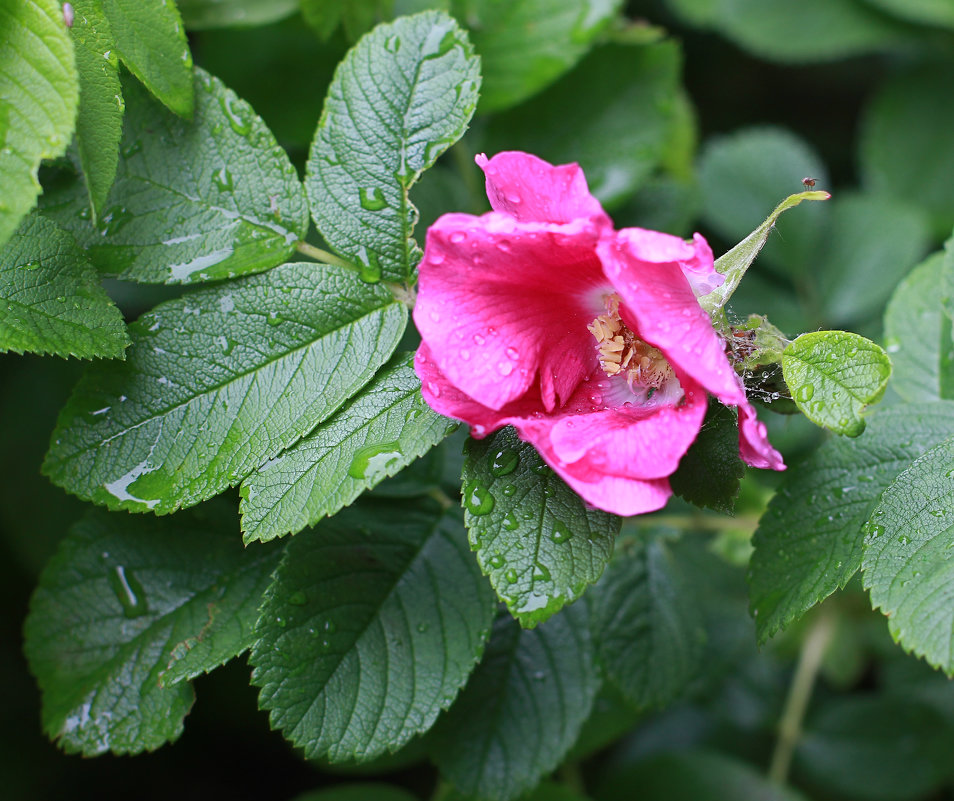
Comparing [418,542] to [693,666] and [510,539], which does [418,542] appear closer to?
[510,539]

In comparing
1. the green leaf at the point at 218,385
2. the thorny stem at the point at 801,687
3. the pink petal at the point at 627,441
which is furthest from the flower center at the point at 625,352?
the thorny stem at the point at 801,687

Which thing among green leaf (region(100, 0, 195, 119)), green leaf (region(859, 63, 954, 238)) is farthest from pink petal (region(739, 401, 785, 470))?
green leaf (region(859, 63, 954, 238))

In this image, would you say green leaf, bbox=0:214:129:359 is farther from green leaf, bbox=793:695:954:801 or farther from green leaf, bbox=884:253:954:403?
green leaf, bbox=793:695:954:801

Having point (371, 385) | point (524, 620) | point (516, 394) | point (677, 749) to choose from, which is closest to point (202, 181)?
point (371, 385)

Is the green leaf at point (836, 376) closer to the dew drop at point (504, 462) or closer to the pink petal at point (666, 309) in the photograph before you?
the pink petal at point (666, 309)

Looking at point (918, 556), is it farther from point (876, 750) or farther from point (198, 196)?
point (876, 750)

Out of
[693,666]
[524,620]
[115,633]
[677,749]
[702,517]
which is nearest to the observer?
[524,620]

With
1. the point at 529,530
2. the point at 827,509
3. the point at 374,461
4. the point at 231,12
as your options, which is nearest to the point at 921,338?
the point at 827,509
